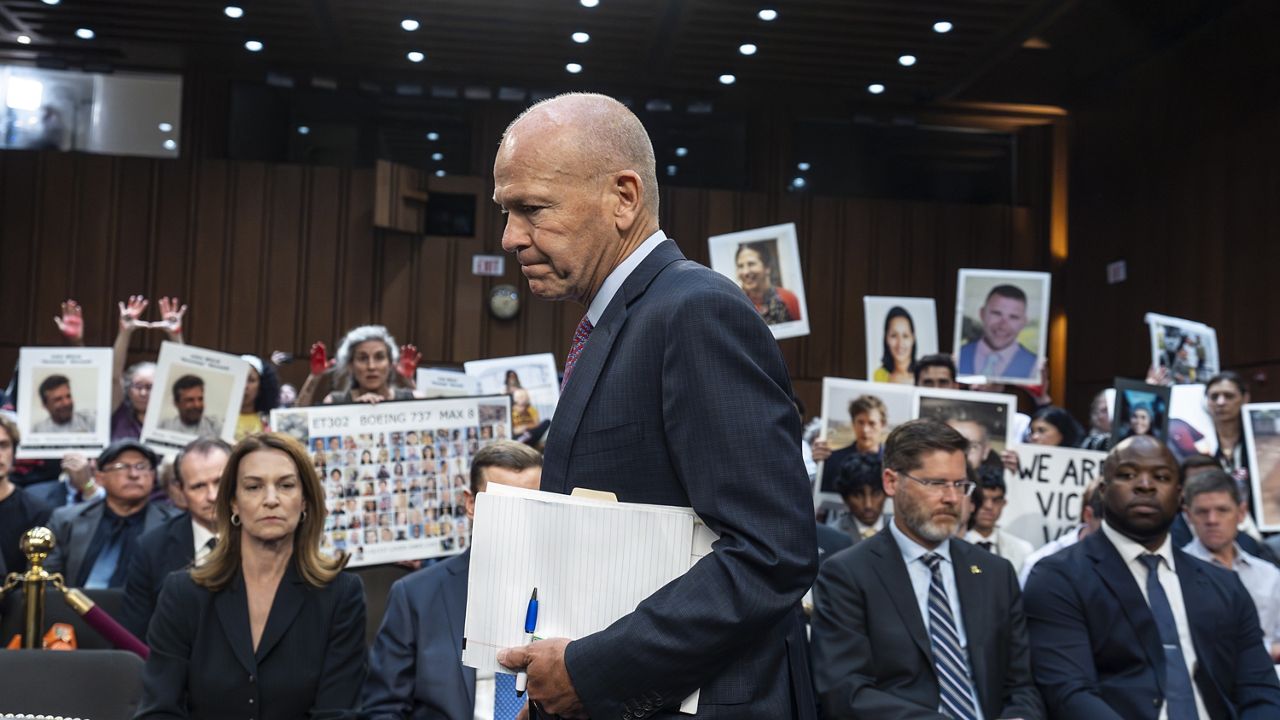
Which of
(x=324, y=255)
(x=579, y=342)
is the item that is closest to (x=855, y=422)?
(x=579, y=342)

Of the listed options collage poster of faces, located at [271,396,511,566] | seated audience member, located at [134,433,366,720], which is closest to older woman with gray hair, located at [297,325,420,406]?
collage poster of faces, located at [271,396,511,566]

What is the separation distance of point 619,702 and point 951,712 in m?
2.10

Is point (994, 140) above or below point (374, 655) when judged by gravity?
above

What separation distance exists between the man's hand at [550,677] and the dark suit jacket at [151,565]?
9.17 feet

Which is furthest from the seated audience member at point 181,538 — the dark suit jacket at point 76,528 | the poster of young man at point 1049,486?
the poster of young man at point 1049,486

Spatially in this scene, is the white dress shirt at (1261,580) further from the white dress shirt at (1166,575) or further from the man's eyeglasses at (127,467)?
the man's eyeglasses at (127,467)

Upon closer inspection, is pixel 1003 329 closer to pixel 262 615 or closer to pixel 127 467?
pixel 127 467

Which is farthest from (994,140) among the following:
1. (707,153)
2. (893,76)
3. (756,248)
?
(756,248)

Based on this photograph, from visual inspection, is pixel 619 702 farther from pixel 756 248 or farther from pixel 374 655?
pixel 756 248

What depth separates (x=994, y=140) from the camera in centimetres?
1144

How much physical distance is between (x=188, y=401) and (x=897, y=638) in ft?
11.4

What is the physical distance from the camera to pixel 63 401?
17.8 ft

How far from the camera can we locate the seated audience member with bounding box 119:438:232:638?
3.79m

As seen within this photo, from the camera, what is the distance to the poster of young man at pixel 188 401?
5281 mm
